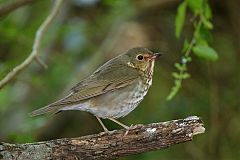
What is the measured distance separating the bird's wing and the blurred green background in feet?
6.82

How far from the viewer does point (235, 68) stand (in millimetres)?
8297

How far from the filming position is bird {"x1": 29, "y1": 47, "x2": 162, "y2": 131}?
17.5ft

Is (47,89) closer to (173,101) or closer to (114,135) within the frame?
(173,101)

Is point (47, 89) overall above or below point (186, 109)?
above

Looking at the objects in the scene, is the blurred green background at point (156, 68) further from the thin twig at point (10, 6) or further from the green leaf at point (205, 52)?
the green leaf at point (205, 52)

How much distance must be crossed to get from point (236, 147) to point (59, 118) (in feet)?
7.17

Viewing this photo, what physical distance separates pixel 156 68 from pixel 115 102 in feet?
9.84

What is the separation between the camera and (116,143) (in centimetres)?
468

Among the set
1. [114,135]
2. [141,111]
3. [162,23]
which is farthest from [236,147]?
[114,135]

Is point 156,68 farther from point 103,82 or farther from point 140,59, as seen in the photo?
point 103,82

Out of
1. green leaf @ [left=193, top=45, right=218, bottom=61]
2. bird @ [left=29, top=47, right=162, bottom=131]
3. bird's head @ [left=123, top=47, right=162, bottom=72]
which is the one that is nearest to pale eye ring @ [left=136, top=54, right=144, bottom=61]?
bird's head @ [left=123, top=47, right=162, bottom=72]

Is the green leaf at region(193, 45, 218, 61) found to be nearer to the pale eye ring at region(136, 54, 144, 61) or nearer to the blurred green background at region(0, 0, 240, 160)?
the pale eye ring at region(136, 54, 144, 61)

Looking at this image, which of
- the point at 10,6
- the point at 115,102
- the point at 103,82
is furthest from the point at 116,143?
the point at 10,6

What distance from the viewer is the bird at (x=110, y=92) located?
17.5 ft
